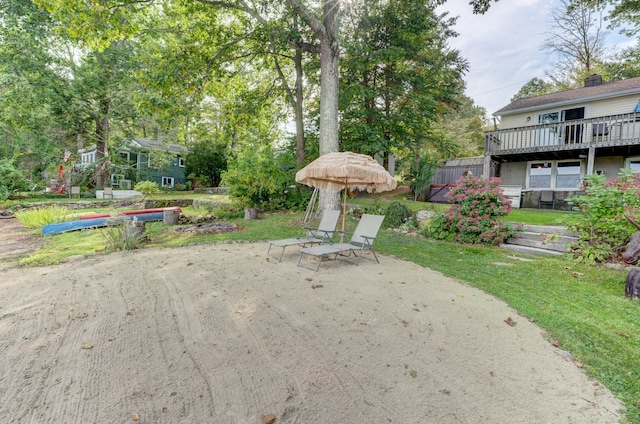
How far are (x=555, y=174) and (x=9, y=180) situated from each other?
27.3m

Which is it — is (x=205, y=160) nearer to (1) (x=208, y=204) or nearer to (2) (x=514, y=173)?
(1) (x=208, y=204)

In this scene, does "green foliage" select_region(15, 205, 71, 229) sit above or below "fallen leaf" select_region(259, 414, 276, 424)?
above

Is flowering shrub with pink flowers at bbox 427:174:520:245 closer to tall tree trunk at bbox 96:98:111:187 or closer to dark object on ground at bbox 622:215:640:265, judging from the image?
dark object on ground at bbox 622:215:640:265

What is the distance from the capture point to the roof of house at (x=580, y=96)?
505 inches

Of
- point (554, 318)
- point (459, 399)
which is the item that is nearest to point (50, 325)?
point (459, 399)

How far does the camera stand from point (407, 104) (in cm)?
1596

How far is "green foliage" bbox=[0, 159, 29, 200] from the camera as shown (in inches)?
532

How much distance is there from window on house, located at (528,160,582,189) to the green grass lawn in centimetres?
724

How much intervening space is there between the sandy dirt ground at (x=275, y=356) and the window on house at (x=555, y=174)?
13780mm

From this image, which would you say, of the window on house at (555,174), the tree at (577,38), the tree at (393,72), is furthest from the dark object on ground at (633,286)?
the tree at (577,38)

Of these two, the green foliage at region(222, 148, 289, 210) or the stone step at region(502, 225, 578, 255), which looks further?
the green foliage at region(222, 148, 289, 210)

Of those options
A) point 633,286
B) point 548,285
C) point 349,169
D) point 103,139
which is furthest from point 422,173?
point 103,139

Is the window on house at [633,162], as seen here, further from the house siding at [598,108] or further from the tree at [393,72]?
the tree at [393,72]

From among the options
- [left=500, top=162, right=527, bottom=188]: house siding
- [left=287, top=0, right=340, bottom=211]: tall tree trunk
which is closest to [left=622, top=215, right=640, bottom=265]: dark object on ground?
[left=287, top=0, right=340, bottom=211]: tall tree trunk
